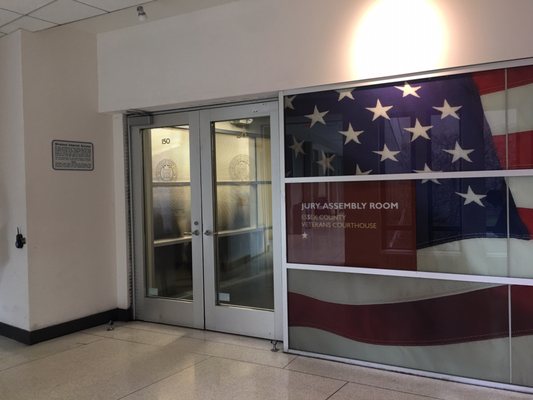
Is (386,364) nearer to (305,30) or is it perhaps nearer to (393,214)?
(393,214)

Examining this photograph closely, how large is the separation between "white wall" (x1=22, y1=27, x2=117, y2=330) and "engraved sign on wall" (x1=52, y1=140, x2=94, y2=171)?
53 millimetres

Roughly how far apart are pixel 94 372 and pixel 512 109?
353 cm

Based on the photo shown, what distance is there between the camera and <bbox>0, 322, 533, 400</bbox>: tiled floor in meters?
3.31

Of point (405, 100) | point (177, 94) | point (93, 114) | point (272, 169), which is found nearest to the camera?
point (405, 100)

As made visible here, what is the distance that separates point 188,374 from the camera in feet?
12.1

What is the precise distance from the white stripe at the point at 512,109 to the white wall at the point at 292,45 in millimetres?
230

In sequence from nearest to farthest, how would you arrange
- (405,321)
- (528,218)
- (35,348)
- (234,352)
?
(528,218)
(405,321)
(234,352)
(35,348)

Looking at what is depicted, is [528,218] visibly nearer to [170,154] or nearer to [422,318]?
[422,318]

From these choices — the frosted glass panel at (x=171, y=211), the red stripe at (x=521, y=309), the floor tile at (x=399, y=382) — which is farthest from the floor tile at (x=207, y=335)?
the red stripe at (x=521, y=309)

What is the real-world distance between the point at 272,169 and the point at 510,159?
1854 millimetres

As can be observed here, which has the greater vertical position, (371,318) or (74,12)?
(74,12)

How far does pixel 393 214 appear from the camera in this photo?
3.59 metres

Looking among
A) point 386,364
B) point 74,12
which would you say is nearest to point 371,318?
point 386,364

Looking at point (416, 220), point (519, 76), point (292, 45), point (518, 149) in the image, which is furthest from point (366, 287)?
point (292, 45)
